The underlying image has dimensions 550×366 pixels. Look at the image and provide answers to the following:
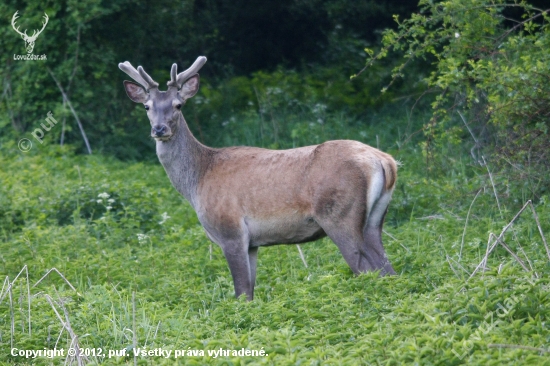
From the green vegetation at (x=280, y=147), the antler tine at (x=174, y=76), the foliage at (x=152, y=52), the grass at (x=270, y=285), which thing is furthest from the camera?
the foliage at (x=152, y=52)

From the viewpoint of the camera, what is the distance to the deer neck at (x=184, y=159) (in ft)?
24.6

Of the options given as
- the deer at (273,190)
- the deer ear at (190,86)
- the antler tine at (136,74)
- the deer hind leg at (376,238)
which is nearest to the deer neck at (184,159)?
the deer at (273,190)

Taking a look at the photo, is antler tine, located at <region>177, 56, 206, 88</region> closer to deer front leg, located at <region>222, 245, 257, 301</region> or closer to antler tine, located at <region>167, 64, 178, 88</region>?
antler tine, located at <region>167, 64, 178, 88</region>

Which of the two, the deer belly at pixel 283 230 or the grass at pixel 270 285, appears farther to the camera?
the deer belly at pixel 283 230

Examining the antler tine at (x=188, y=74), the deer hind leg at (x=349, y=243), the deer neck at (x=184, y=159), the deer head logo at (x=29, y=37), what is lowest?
the deer hind leg at (x=349, y=243)

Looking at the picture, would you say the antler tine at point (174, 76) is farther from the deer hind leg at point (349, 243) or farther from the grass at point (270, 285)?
the deer hind leg at point (349, 243)

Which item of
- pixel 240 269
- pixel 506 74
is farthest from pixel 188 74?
pixel 506 74

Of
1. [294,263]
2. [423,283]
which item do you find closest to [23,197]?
[294,263]

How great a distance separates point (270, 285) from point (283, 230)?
0.48m

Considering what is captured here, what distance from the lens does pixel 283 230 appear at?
681cm

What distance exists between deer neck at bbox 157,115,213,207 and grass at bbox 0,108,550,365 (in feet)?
2.26

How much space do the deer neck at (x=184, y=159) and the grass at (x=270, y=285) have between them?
690mm

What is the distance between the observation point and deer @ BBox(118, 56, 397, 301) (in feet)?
21.3

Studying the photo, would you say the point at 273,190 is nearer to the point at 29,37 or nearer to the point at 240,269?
the point at 240,269
